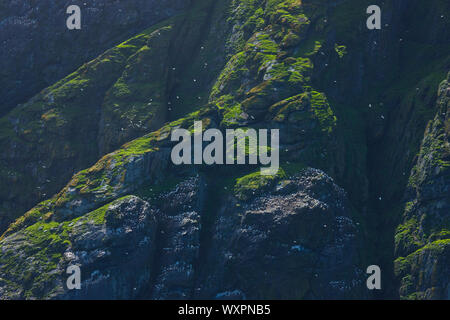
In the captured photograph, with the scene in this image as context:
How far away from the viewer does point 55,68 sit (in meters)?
71.0

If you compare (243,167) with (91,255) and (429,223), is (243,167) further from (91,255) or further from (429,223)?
(429,223)

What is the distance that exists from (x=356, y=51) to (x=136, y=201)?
27.2m

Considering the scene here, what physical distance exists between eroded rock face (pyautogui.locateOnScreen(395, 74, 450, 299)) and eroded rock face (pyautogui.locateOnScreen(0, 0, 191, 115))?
3282 cm

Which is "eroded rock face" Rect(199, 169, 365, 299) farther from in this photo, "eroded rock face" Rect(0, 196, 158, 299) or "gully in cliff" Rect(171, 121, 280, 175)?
"eroded rock face" Rect(0, 196, 158, 299)

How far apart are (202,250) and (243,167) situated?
8.43m

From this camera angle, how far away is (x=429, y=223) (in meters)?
53.0

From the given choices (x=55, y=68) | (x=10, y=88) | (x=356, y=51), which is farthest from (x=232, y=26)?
(x=10, y=88)

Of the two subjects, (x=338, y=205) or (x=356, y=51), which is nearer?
(x=338, y=205)

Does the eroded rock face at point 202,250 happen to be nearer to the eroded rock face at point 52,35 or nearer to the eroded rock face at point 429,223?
the eroded rock face at point 429,223

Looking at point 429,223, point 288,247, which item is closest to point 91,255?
point 288,247

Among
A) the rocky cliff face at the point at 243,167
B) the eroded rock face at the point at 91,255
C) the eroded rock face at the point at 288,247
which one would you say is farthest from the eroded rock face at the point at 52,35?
the eroded rock face at the point at 288,247

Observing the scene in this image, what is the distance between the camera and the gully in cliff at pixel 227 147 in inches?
2248

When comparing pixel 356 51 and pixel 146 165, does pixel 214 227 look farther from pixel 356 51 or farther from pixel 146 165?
pixel 356 51

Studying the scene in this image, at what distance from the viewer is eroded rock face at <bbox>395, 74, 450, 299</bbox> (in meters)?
50.7
